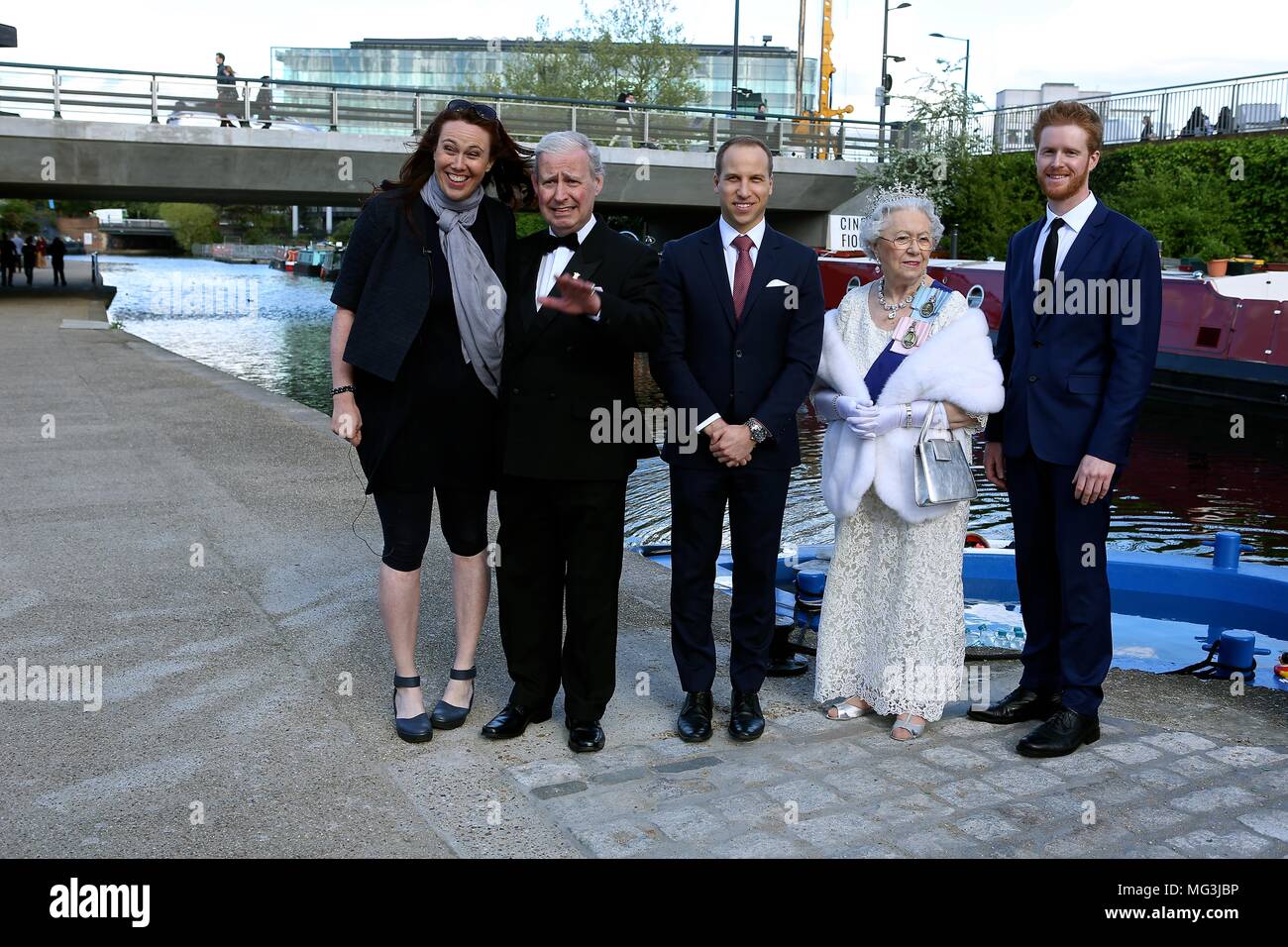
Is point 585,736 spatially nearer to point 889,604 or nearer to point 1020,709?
point 889,604

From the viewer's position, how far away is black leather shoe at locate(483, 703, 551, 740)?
174 inches

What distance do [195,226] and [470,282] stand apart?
4542 inches

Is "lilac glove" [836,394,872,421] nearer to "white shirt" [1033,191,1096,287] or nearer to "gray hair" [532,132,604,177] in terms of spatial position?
"white shirt" [1033,191,1096,287]

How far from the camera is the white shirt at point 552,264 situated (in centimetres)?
423

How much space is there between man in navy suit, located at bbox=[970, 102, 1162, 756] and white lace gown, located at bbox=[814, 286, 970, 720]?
0.29 metres

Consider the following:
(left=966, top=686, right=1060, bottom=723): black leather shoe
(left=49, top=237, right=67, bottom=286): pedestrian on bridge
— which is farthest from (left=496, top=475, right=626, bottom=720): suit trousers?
(left=49, top=237, right=67, bottom=286): pedestrian on bridge

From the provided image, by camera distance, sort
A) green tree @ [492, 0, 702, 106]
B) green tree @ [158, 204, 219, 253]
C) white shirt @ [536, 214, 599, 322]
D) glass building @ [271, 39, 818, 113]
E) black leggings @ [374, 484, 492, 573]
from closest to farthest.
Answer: white shirt @ [536, 214, 599, 322] → black leggings @ [374, 484, 492, 573] → green tree @ [492, 0, 702, 106] → green tree @ [158, 204, 219, 253] → glass building @ [271, 39, 818, 113]

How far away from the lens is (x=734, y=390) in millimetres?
4422

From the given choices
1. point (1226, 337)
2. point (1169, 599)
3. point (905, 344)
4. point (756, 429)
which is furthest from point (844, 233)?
point (756, 429)

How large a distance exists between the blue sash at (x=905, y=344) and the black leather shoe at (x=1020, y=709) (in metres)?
1.23

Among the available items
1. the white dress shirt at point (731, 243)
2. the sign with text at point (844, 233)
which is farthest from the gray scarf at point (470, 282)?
the sign with text at point (844, 233)

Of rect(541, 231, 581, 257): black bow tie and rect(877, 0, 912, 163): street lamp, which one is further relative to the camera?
rect(877, 0, 912, 163): street lamp
